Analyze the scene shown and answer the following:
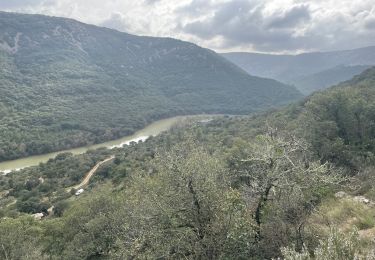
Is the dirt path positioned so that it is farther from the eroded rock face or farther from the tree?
the tree

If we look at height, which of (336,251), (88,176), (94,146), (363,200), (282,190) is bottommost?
(94,146)

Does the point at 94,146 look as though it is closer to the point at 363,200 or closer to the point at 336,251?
the point at 363,200

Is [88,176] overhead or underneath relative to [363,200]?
underneath

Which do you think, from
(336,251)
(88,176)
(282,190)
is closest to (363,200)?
(282,190)

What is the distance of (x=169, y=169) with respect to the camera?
1612cm

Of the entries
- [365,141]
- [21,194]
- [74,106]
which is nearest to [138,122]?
[74,106]

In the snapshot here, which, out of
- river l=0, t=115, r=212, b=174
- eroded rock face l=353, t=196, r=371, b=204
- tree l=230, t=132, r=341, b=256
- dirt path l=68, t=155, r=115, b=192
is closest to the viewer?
tree l=230, t=132, r=341, b=256

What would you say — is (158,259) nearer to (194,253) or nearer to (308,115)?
(194,253)

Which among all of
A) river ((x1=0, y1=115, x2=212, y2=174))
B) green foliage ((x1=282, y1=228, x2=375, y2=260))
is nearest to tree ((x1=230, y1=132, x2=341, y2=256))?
green foliage ((x1=282, y1=228, x2=375, y2=260))

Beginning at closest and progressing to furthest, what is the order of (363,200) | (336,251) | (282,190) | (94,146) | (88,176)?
(336,251), (282,190), (363,200), (88,176), (94,146)

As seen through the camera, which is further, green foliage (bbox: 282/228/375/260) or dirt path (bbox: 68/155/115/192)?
dirt path (bbox: 68/155/115/192)

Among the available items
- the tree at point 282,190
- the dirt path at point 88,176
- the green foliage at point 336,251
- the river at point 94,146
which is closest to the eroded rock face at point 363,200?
the tree at point 282,190

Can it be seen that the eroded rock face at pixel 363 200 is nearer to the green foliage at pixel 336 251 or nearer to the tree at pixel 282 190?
the tree at pixel 282 190

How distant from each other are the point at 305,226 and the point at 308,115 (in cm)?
3720
